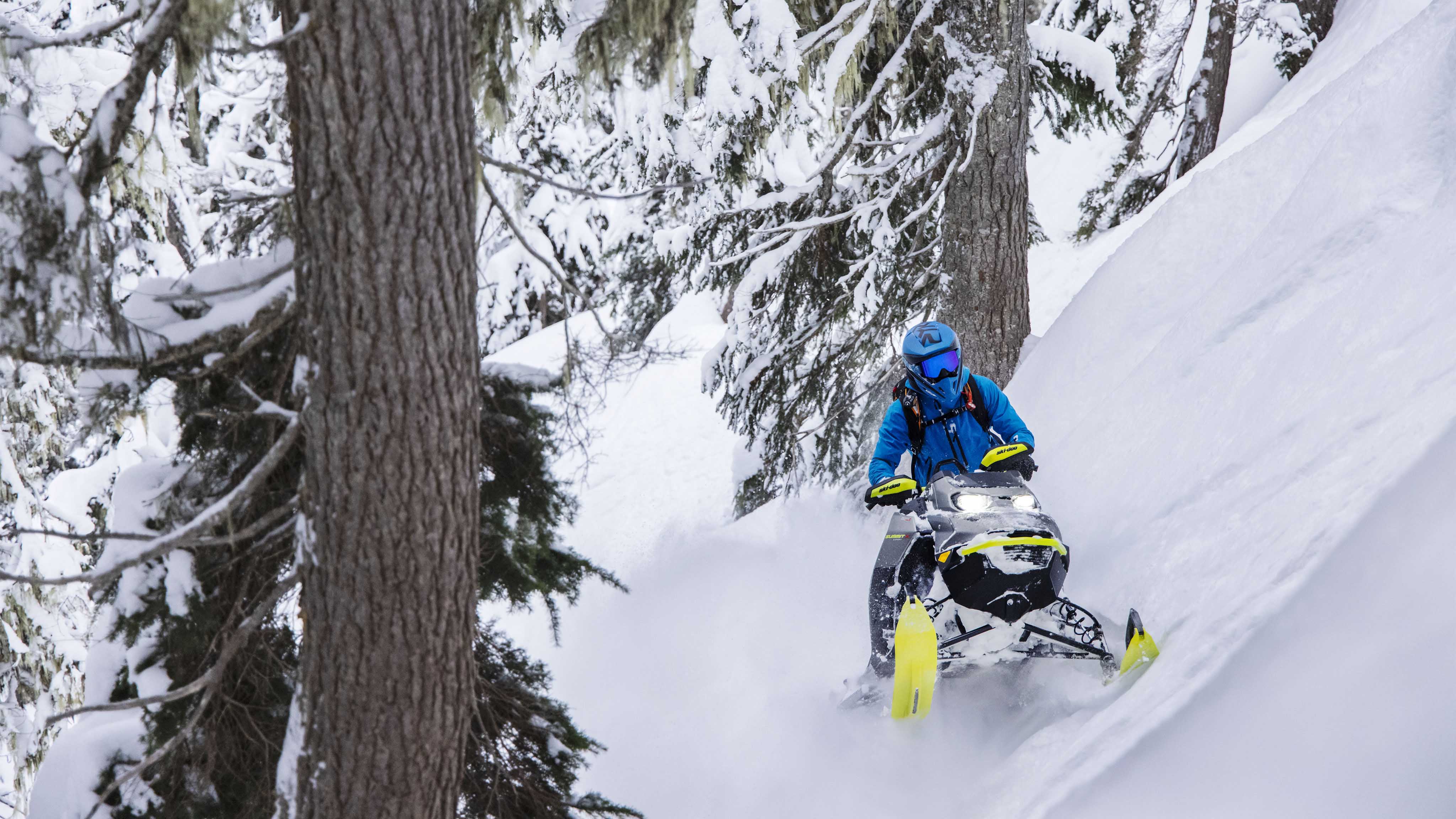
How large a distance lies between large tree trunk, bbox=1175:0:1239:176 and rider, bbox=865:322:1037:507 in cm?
911

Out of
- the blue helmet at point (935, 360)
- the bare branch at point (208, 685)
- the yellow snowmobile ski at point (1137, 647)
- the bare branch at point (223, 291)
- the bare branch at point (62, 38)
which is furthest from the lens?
the blue helmet at point (935, 360)

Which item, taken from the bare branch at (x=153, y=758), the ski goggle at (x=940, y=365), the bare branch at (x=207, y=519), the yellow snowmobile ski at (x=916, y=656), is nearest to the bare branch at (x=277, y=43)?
the bare branch at (x=207, y=519)

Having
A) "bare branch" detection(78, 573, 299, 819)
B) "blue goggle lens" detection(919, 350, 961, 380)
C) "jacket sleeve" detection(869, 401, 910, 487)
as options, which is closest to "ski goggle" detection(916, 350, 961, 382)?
"blue goggle lens" detection(919, 350, 961, 380)

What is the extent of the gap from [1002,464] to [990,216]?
3198 mm

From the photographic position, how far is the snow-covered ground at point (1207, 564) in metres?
3.44

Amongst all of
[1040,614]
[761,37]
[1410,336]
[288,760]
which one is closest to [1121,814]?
[1040,614]

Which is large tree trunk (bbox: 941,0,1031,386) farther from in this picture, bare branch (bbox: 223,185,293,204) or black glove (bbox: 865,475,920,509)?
bare branch (bbox: 223,185,293,204)

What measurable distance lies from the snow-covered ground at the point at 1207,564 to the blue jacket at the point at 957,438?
875mm

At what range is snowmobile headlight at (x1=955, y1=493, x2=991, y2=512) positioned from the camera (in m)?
4.66

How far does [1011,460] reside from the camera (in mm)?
4848

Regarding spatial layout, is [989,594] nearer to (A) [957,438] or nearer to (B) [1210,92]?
(A) [957,438]

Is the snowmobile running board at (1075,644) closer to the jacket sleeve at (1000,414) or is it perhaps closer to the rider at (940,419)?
the rider at (940,419)

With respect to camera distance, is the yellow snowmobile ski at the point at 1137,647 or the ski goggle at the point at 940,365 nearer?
the yellow snowmobile ski at the point at 1137,647

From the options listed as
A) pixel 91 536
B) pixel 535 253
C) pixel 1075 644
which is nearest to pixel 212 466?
pixel 91 536
